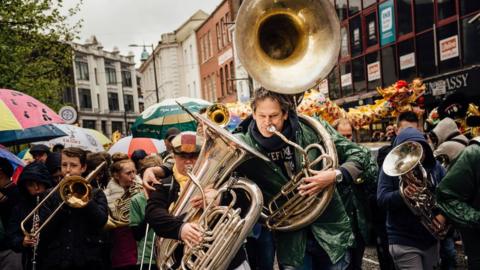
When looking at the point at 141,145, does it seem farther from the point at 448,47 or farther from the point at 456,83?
the point at 448,47

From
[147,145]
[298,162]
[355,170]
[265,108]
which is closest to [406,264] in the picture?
[355,170]

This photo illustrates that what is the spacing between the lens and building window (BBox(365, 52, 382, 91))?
21.3m

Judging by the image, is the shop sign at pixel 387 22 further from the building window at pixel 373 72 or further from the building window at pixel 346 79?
the building window at pixel 346 79

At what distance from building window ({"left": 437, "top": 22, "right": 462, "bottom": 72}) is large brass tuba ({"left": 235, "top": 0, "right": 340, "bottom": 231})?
563 inches

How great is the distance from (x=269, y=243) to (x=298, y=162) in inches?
68.6

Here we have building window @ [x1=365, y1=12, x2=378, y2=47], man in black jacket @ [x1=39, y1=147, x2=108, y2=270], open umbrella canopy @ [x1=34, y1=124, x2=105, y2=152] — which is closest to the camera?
man in black jacket @ [x1=39, y1=147, x2=108, y2=270]

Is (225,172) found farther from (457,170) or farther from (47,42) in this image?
(47,42)

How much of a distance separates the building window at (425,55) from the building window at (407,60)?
0.29m

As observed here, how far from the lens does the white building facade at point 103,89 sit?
2665 inches

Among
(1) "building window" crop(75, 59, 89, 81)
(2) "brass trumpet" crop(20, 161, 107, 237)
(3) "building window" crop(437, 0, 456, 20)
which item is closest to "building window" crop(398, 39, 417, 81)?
(3) "building window" crop(437, 0, 456, 20)

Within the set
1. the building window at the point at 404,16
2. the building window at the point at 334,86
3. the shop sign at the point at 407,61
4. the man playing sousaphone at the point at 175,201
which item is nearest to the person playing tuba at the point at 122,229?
the man playing sousaphone at the point at 175,201

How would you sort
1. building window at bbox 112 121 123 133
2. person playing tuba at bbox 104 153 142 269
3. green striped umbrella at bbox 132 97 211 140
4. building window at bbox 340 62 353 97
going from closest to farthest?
person playing tuba at bbox 104 153 142 269 → green striped umbrella at bbox 132 97 211 140 → building window at bbox 340 62 353 97 → building window at bbox 112 121 123 133

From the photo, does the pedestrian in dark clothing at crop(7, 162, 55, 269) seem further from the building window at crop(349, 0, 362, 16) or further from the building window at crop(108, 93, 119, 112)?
the building window at crop(108, 93, 119, 112)

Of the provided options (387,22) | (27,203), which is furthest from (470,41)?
(27,203)
